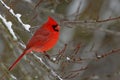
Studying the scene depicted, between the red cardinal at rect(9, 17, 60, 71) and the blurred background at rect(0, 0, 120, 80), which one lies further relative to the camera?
the red cardinal at rect(9, 17, 60, 71)

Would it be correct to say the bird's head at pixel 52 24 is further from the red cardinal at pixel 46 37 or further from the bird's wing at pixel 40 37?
the bird's wing at pixel 40 37

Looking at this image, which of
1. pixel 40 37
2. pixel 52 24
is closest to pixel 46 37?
pixel 40 37

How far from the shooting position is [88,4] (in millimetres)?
8727

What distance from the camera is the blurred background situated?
4000mm

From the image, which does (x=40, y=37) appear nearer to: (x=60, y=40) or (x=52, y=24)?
(x=52, y=24)

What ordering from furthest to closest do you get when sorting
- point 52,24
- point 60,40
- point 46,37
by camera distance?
point 60,40 → point 46,37 → point 52,24

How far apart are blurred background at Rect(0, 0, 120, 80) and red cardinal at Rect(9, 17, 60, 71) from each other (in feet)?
0.21

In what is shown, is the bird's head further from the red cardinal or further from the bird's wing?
the bird's wing

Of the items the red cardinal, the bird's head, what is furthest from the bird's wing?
the bird's head

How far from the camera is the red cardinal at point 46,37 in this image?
4.40 metres

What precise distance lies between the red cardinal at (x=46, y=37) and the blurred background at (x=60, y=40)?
65 millimetres

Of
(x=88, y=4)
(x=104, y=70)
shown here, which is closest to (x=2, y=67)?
(x=104, y=70)

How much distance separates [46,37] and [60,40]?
922mm

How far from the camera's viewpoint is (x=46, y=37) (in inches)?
178
